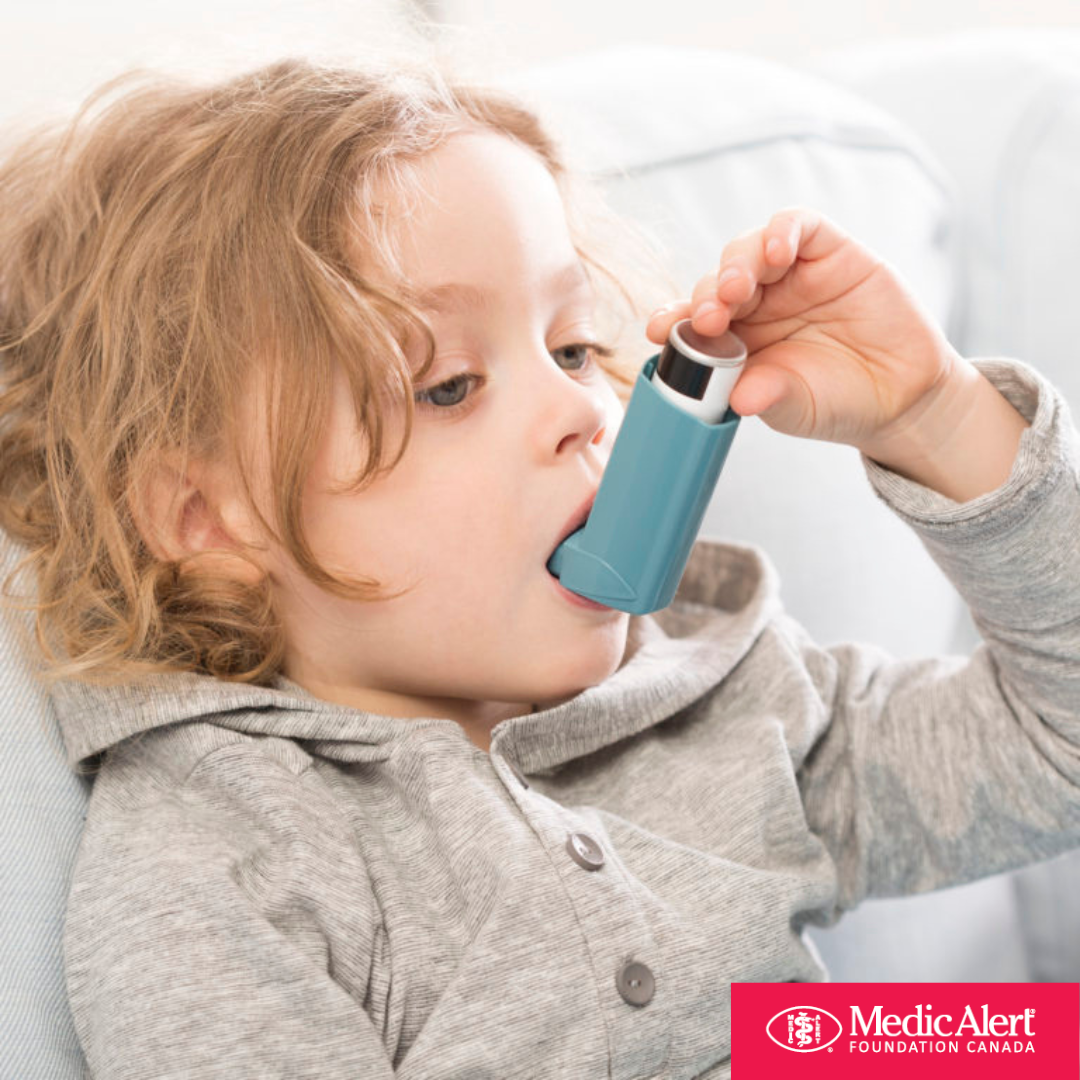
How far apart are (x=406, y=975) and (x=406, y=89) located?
21.6 inches

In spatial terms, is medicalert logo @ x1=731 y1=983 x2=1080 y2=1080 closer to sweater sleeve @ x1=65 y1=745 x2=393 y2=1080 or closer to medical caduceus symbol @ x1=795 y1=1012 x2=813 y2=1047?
medical caduceus symbol @ x1=795 y1=1012 x2=813 y2=1047

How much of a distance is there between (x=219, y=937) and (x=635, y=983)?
0.23 m

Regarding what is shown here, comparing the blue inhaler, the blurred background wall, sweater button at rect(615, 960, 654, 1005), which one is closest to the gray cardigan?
sweater button at rect(615, 960, 654, 1005)

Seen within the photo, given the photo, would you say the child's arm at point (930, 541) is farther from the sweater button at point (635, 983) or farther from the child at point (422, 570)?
the sweater button at point (635, 983)

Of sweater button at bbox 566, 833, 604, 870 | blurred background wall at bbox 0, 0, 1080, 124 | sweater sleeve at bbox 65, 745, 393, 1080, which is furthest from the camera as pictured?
blurred background wall at bbox 0, 0, 1080, 124

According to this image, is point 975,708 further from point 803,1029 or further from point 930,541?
point 803,1029

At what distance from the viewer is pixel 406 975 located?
73cm

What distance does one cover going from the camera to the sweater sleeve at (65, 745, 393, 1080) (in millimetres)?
654

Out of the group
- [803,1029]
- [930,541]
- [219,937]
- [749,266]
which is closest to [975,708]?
[930,541]

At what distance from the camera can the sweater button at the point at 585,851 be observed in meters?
0.76

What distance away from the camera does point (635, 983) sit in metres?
0.73

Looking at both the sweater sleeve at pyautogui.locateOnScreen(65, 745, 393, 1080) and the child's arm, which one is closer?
the sweater sleeve at pyautogui.locateOnScreen(65, 745, 393, 1080)

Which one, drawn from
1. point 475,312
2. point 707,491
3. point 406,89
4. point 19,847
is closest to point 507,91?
point 406,89

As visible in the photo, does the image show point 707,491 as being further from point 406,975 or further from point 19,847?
point 19,847
